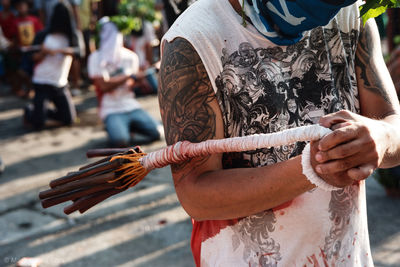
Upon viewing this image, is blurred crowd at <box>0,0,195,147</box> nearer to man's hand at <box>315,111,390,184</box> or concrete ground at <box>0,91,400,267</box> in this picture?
concrete ground at <box>0,91,400,267</box>

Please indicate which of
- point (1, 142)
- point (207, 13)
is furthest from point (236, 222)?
point (1, 142)

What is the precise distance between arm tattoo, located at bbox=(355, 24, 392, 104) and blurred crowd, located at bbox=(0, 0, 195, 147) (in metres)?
3.48

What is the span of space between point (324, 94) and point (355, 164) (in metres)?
0.41

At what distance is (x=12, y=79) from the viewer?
408 inches

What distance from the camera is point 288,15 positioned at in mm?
1349

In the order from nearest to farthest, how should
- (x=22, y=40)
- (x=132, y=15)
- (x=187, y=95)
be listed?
(x=187, y=95)
(x=132, y=15)
(x=22, y=40)

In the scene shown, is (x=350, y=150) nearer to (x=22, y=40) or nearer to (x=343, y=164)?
(x=343, y=164)

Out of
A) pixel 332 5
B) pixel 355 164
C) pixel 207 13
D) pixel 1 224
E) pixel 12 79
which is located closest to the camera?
pixel 355 164

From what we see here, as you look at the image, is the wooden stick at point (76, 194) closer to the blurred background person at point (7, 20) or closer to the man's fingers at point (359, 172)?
the man's fingers at point (359, 172)

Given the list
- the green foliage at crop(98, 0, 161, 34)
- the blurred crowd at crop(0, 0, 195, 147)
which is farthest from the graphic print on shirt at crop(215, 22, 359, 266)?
the green foliage at crop(98, 0, 161, 34)

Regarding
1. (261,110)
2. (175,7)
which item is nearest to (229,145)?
(261,110)

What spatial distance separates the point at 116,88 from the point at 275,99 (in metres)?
5.50

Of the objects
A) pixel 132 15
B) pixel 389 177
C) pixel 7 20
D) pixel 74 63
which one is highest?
pixel 132 15

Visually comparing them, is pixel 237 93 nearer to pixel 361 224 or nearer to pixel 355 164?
pixel 355 164
